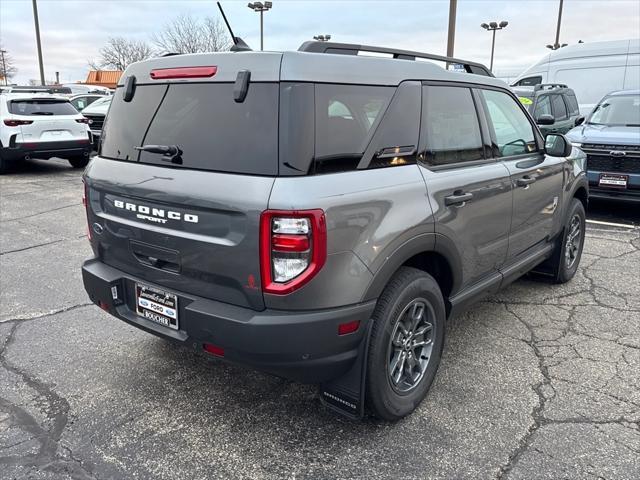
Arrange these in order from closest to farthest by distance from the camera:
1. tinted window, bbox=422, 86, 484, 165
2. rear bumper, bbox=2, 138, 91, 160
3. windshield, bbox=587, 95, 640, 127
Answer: tinted window, bbox=422, 86, 484, 165 < windshield, bbox=587, 95, 640, 127 < rear bumper, bbox=2, 138, 91, 160

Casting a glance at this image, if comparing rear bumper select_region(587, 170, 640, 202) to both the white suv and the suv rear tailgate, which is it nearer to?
the suv rear tailgate

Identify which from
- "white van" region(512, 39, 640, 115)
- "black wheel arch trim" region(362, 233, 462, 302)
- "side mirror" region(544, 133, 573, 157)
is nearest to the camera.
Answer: "black wheel arch trim" region(362, 233, 462, 302)

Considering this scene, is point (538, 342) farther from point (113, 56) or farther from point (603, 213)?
point (113, 56)

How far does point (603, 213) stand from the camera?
8281mm

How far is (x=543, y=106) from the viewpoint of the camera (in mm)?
10922

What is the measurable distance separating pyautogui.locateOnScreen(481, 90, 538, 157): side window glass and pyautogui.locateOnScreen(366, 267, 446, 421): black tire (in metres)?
1.32

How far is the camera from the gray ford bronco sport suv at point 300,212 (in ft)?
7.54

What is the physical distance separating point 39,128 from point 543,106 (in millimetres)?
10534

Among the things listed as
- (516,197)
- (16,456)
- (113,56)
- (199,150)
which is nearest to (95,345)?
(16,456)

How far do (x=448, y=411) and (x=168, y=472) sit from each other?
1.52m

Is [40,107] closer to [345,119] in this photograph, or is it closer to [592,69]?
[345,119]

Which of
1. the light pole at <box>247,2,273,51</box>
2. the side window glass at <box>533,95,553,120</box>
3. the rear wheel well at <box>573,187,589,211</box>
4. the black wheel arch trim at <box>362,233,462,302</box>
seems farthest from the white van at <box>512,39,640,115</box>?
the light pole at <box>247,2,273,51</box>

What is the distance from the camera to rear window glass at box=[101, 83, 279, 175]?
2346mm

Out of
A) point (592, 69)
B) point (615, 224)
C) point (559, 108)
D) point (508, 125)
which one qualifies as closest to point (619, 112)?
point (615, 224)
